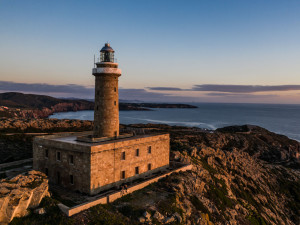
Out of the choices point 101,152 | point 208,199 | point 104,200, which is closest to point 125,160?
point 101,152

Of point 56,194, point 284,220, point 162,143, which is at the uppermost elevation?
point 162,143

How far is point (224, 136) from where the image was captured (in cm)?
8112

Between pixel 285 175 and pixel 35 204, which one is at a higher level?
pixel 35 204

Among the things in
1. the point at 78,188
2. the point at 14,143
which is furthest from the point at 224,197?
the point at 14,143

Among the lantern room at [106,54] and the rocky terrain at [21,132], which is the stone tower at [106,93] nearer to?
the lantern room at [106,54]

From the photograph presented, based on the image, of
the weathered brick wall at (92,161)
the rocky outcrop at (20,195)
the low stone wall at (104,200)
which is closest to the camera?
the rocky outcrop at (20,195)

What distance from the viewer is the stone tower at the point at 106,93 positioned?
2569 centimetres

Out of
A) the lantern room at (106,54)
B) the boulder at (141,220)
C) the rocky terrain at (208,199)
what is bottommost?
the rocky terrain at (208,199)

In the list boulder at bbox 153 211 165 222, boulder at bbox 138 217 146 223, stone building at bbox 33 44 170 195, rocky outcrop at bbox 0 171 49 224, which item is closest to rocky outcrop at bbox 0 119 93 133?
stone building at bbox 33 44 170 195

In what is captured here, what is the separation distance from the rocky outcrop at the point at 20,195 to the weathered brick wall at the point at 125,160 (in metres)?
4.80

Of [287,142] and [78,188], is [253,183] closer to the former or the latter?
[78,188]

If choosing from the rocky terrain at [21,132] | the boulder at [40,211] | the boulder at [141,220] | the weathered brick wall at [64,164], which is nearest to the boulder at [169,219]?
the boulder at [141,220]

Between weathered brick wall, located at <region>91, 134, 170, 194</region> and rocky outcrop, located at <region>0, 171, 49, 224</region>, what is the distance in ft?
15.8

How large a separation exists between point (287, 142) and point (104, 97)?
9199 centimetres
